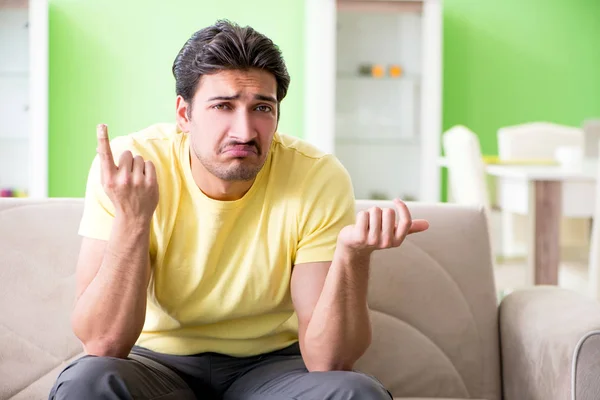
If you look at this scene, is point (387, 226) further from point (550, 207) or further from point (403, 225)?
point (550, 207)

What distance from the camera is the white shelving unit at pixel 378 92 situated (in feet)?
16.9

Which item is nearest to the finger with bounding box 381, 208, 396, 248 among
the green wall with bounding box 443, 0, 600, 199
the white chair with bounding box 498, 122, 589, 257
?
the white chair with bounding box 498, 122, 589, 257

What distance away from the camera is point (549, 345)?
4.92 ft

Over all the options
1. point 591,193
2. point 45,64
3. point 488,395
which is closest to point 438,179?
point 591,193

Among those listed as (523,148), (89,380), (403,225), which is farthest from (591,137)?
(89,380)

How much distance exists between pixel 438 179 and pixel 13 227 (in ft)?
12.5

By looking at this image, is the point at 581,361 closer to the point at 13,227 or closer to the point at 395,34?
the point at 13,227

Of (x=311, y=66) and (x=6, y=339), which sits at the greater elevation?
(x=311, y=66)

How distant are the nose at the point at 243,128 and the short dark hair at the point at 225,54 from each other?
0.28 feet

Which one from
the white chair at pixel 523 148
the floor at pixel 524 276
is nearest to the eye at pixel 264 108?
the floor at pixel 524 276

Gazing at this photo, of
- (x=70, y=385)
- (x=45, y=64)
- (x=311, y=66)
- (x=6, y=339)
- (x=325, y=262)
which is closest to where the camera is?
(x=70, y=385)

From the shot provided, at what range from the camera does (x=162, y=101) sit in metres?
5.29

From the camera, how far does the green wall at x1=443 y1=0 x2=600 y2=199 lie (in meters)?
5.54

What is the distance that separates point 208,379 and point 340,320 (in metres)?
0.28
